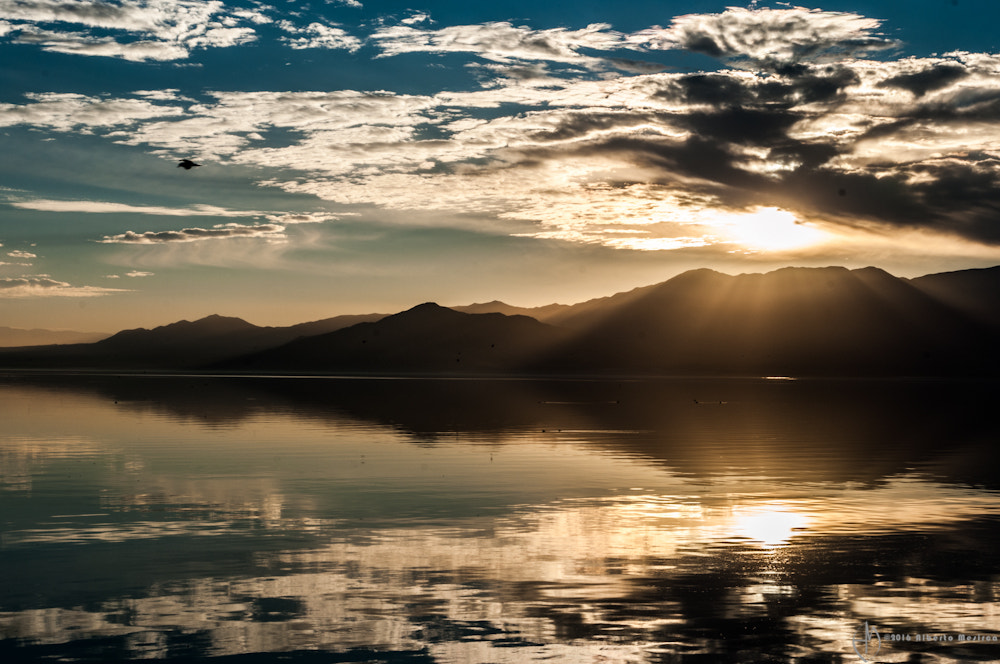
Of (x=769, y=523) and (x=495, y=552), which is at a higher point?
(x=495, y=552)

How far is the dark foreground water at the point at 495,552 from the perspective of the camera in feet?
51.7

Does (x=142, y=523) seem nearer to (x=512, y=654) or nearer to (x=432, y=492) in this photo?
(x=432, y=492)

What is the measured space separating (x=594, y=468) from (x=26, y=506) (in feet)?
67.2

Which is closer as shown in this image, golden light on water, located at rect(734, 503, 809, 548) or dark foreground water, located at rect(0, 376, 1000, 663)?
dark foreground water, located at rect(0, 376, 1000, 663)

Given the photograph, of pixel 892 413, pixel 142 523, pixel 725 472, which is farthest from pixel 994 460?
pixel 892 413

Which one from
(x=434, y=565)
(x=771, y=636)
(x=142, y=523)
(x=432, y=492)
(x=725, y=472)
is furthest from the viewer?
(x=725, y=472)

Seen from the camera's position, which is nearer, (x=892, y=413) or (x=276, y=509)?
(x=276, y=509)

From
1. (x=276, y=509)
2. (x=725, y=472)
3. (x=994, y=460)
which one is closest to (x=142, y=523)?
(x=276, y=509)

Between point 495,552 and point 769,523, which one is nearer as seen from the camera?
point 495,552

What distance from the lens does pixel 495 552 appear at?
22609 millimetres

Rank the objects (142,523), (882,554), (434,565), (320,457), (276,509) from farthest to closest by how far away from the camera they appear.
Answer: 1. (320,457)
2. (276,509)
3. (142,523)
4. (882,554)
5. (434,565)

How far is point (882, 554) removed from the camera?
22.7m

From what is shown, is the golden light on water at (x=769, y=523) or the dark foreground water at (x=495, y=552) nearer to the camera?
the dark foreground water at (x=495, y=552)

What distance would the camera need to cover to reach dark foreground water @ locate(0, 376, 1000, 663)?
51.7 ft
